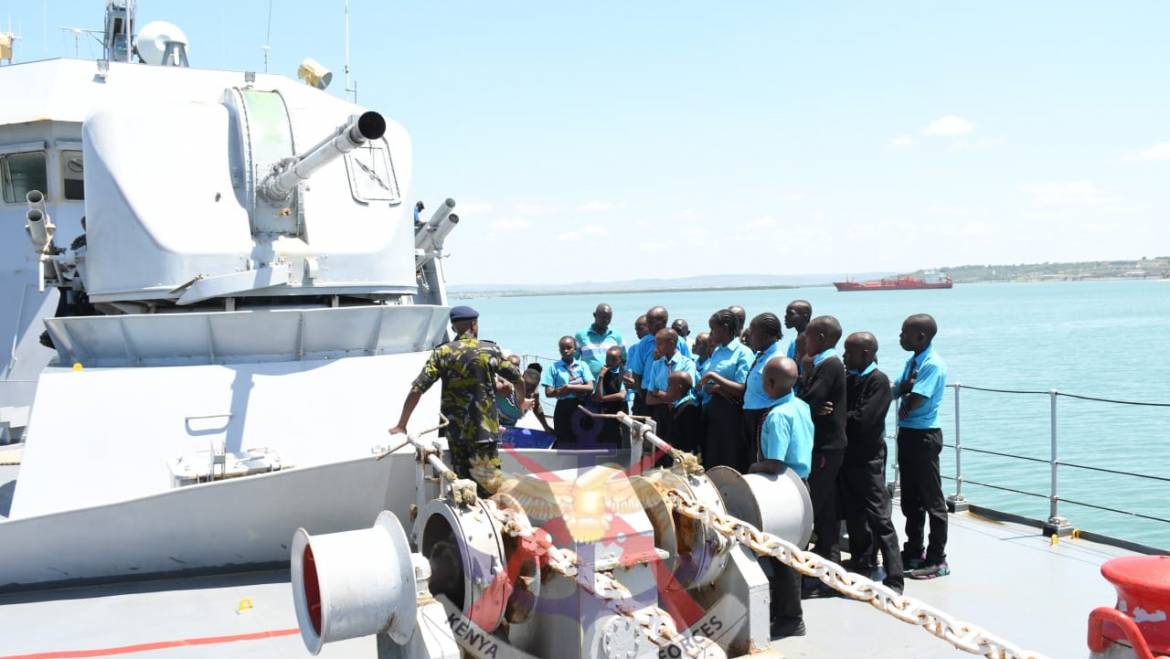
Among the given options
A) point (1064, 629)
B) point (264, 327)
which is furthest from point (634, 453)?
point (264, 327)

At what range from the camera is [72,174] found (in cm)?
948

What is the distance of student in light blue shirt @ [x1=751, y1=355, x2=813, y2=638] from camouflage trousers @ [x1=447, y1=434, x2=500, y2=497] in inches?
48.0

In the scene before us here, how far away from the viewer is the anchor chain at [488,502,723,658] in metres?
3.69

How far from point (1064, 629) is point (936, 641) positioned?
72cm

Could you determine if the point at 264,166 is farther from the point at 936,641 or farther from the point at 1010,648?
the point at 1010,648

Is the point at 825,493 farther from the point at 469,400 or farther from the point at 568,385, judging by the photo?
the point at 568,385

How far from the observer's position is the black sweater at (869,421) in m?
5.53

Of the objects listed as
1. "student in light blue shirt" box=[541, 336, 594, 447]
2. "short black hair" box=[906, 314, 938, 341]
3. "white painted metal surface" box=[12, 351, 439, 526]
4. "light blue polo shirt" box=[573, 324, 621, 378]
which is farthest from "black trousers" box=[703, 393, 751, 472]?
A: "light blue polo shirt" box=[573, 324, 621, 378]

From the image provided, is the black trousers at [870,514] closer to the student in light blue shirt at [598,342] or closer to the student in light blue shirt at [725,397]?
the student in light blue shirt at [725,397]

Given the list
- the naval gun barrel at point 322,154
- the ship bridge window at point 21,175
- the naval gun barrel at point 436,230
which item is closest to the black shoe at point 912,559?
the naval gun barrel at point 322,154

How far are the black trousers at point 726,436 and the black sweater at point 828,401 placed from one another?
71cm

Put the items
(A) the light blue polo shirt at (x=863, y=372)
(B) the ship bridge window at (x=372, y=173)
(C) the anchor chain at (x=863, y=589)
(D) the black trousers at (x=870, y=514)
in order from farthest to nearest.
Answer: (B) the ship bridge window at (x=372, y=173) → (A) the light blue polo shirt at (x=863, y=372) → (D) the black trousers at (x=870, y=514) → (C) the anchor chain at (x=863, y=589)

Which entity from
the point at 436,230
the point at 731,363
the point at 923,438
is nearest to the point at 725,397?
the point at 731,363

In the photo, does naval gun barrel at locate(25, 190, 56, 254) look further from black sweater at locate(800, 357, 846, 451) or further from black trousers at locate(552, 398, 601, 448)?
black sweater at locate(800, 357, 846, 451)
